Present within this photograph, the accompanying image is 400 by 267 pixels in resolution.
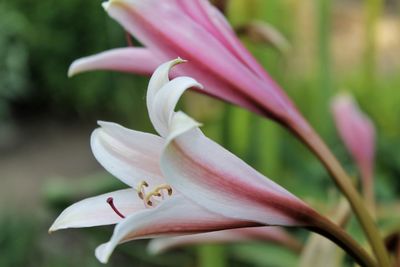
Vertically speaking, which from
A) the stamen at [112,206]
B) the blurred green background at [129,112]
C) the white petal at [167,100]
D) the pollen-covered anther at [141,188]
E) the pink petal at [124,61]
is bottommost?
the blurred green background at [129,112]

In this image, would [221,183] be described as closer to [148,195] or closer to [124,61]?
[148,195]

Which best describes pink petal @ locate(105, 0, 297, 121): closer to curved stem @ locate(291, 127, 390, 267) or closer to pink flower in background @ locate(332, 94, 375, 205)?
curved stem @ locate(291, 127, 390, 267)

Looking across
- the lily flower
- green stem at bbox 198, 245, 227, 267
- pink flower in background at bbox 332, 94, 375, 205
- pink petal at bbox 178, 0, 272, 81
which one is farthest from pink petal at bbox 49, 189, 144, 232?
green stem at bbox 198, 245, 227, 267

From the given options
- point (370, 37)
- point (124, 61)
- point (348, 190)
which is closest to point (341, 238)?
point (348, 190)

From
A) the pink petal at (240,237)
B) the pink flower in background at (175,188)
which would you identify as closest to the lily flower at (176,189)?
the pink flower in background at (175,188)

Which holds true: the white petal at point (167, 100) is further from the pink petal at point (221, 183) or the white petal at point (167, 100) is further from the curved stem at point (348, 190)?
the curved stem at point (348, 190)
